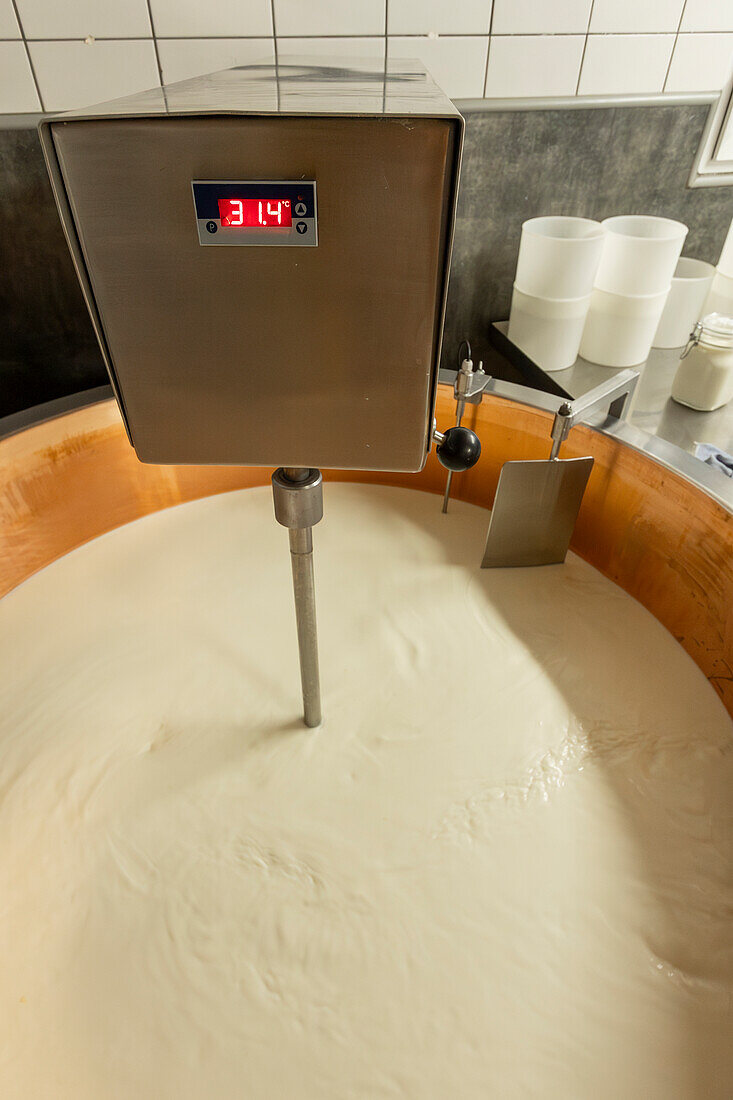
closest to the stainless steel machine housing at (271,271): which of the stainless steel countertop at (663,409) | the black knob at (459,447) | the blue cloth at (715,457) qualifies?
the black knob at (459,447)

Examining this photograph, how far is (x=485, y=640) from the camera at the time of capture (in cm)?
124

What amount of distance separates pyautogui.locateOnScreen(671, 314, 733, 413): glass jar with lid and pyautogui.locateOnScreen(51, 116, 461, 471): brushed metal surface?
1104 mm

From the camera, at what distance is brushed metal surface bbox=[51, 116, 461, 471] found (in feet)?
1.57

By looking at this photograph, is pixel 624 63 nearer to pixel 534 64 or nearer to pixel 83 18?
pixel 534 64

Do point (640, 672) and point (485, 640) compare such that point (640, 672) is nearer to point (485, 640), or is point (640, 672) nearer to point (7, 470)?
point (485, 640)

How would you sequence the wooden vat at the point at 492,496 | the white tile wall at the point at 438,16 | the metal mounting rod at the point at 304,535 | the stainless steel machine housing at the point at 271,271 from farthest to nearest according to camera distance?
the white tile wall at the point at 438,16, the wooden vat at the point at 492,496, the metal mounting rod at the point at 304,535, the stainless steel machine housing at the point at 271,271

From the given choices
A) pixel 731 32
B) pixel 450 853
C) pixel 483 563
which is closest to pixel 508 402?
pixel 483 563

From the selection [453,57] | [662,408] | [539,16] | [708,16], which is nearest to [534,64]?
[539,16]

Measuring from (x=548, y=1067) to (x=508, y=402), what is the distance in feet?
3.69

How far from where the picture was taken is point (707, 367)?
1.44 m

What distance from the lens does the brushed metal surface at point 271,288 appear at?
1.57 feet

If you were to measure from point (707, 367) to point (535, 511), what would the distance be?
0.56m

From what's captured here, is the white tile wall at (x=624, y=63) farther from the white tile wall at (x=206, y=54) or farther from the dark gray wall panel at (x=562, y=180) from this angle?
the white tile wall at (x=206, y=54)

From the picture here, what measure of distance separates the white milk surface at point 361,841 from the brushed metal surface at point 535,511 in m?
0.04
